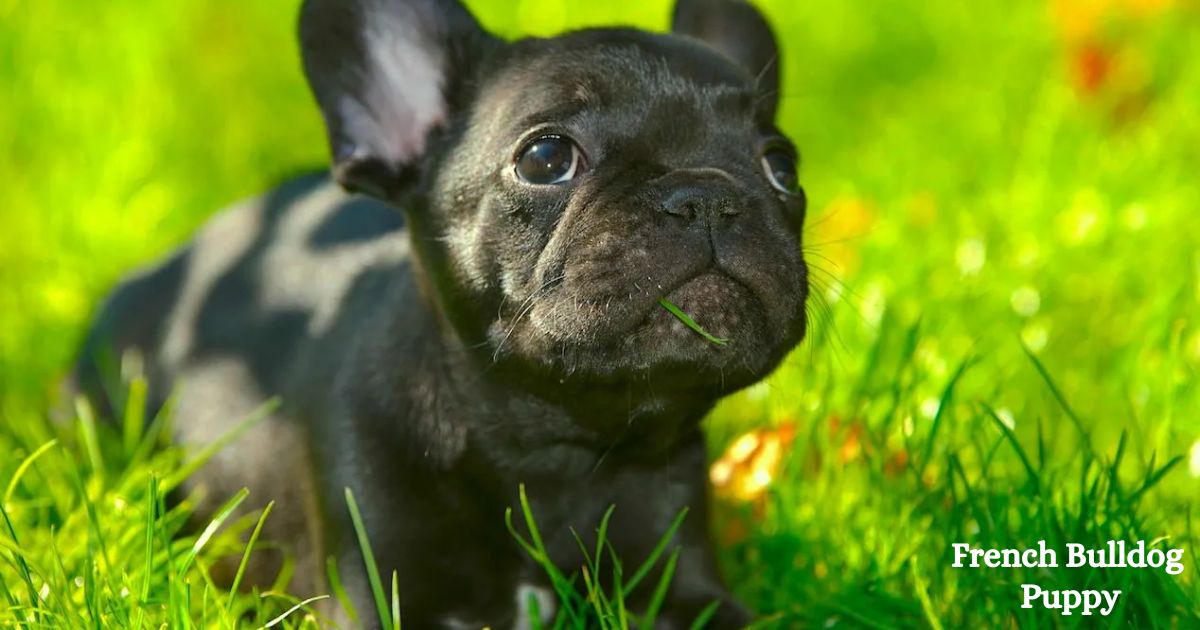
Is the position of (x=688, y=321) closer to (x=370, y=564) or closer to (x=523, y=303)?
(x=523, y=303)

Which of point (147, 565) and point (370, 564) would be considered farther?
point (370, 564)

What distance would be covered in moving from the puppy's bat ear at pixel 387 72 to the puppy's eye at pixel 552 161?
45 centimetres

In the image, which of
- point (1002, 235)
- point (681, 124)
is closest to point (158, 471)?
point (681, 124)

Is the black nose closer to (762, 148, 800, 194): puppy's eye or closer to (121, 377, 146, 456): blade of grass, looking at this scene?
(762, 148, 800, 194): puppy's eye

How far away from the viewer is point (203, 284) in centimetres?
427

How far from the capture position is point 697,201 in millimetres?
2783

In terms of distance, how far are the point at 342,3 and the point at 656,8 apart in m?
4.23

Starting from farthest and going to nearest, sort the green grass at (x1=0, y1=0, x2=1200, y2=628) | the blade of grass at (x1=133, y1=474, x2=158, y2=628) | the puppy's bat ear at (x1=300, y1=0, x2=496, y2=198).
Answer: the puppy's bat ear at (x1=300, y1=0, x2=496, y2=198), the green grass at (x1=0, y1=0, x2=1200, y2=628), the blade of grass at (x1=133, y1=474, x2=158, y2=628)

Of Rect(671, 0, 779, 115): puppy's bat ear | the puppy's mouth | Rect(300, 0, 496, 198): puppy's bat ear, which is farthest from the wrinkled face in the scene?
Rect(671, 0, 779, 115): puppy's bat ear

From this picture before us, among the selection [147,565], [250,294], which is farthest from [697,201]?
[250,294]

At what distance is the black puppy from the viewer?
111 inches

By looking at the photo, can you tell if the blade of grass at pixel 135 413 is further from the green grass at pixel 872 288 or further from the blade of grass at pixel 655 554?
the blade of grass at pixel 655 554

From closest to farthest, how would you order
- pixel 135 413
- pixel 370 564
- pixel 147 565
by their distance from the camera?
pixel 147 565 → pixel 370 564 → pixel 135 413

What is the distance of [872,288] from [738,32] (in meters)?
1.24
